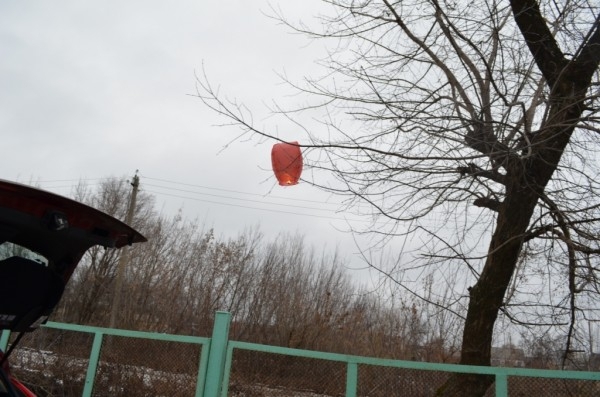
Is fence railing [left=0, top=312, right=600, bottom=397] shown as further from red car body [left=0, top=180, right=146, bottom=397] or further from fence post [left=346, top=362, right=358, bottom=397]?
red car body [left=0, top=180, right=146, bottom=397]

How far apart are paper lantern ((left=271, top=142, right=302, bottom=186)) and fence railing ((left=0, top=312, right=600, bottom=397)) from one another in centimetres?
170

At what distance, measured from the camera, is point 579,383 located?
13.6 ft

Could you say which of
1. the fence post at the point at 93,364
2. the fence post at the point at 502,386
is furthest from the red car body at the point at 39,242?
the fence post at the point at 93,364

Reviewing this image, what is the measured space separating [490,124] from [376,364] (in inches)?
95.9

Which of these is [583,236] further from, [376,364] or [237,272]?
[237,272]

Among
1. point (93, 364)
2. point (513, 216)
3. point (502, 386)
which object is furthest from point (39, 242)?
point (93, 364)

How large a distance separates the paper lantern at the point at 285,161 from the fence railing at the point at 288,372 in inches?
66.9

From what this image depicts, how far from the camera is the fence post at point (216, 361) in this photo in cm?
545

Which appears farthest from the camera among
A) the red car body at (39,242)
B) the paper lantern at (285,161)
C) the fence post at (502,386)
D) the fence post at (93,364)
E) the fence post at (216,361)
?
the fence post at (93,364)

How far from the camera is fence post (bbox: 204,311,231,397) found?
545 cm

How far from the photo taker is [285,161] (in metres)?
4.66

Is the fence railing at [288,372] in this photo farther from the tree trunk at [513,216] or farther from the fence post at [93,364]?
the tree trunk at [513,216]

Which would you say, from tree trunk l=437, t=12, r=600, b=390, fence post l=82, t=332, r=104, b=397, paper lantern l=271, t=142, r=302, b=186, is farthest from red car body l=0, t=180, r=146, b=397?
fence post l=82, t=332, r=104, b=397

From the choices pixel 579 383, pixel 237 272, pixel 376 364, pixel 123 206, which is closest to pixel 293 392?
pixel 376 364
